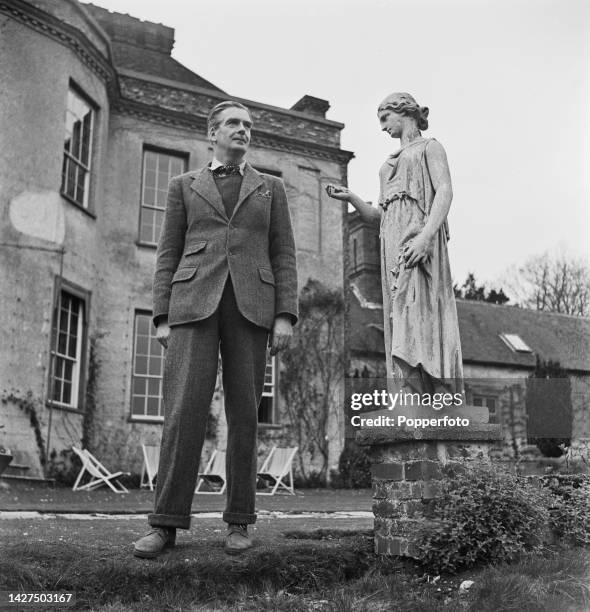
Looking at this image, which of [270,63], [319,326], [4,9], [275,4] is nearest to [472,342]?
[319,326]

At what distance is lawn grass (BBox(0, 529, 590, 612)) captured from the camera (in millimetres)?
3678

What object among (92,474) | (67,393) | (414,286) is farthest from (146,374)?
(414,286)

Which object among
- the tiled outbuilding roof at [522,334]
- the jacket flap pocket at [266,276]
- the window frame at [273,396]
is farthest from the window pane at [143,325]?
the tiled outbuilding roof at [522,334]

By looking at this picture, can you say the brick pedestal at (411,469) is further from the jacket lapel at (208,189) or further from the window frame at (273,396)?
the window frame at (273,396)

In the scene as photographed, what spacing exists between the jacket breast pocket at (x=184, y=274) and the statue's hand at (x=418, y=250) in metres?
1.49

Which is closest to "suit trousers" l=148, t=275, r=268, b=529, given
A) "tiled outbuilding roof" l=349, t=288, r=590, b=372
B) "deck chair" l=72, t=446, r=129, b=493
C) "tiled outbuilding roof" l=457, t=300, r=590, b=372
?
"deck chair" l=72, t=446, r=129, b=493

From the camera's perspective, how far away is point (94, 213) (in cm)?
1452

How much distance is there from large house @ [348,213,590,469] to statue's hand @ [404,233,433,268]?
12473 millimetres

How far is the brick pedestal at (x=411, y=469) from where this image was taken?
14.8 feet

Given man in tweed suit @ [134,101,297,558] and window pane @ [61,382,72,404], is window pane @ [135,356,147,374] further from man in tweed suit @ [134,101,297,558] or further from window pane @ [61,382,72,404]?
man in tweed suit @ [134,101,297,558]

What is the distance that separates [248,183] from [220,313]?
0.81m

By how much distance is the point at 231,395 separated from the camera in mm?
4160

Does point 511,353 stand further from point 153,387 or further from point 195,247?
point 195,247

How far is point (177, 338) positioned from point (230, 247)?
584mm
